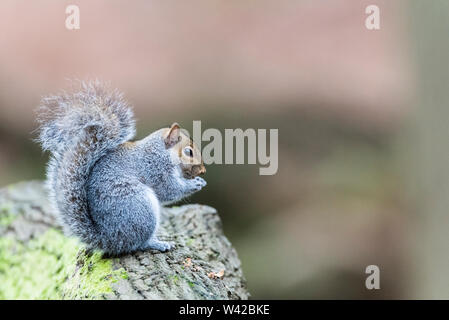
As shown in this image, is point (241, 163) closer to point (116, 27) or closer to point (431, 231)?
point (431, 231)

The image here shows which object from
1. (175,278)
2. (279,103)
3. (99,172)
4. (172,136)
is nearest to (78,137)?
(99,172)

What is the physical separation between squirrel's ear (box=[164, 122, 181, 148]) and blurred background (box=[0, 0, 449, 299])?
4.89 feet

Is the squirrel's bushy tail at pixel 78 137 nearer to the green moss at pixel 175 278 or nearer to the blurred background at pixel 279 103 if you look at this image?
the green moss at pixel 175 278

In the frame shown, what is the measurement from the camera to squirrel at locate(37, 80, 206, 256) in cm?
163

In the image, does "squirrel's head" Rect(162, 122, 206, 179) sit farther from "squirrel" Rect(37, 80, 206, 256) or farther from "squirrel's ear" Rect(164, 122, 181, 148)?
"squirrel" Rect(37, 80, 206, 256)

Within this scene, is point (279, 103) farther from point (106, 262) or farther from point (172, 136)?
point (106, 262)

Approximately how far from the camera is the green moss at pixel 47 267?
1748 mm

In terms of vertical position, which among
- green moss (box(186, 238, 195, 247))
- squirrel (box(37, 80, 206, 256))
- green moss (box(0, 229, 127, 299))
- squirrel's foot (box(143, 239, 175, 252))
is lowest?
green moss (box(0, 229, 127, 299))

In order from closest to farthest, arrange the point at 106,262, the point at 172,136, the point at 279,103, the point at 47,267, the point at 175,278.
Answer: the point at 175,278, the point at 106,262, the point at 172,136, the point at 47,267, the point at 279,103

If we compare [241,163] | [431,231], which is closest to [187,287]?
[431,231]

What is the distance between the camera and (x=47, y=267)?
216cm

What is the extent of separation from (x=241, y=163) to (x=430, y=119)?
4.26 feet

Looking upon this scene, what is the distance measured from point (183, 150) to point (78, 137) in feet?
1.39

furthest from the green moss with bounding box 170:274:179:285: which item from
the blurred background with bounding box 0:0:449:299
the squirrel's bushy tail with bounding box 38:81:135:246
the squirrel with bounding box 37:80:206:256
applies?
the blurred background with bounding box 0:0:449:299
